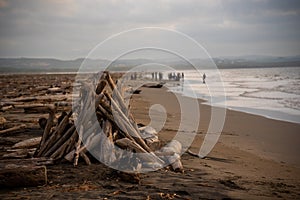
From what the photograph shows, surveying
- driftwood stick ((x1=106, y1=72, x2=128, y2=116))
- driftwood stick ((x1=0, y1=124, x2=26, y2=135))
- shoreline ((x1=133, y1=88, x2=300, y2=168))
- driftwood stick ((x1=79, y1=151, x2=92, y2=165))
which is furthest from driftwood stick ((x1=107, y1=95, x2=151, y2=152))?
driftwood stick ((x1=0, y1=124, x2=26, y2=135))

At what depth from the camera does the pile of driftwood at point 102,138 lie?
6.38 metres

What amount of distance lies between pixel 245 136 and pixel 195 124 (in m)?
2.52

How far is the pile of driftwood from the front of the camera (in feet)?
20.9

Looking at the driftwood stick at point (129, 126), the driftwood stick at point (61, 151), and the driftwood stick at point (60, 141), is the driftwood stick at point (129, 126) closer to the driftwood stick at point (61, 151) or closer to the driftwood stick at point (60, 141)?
the driftwood stick at point (60, 141)

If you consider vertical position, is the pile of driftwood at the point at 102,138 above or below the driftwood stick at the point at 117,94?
below

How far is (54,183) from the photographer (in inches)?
211

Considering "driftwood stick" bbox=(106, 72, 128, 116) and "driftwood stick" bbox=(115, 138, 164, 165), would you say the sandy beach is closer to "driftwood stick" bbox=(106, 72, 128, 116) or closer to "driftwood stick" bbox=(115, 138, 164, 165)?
"driftwood stick" bbox=(115, 138, 164, 165)

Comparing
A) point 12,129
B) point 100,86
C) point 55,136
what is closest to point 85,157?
point 55,136

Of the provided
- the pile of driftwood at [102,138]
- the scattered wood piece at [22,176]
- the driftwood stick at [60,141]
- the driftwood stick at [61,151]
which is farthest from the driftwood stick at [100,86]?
the scattered wood piece at [22,176]

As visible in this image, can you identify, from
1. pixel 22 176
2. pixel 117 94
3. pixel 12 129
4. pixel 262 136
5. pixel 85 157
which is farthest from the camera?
pixel 262 136

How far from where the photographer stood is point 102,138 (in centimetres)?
670

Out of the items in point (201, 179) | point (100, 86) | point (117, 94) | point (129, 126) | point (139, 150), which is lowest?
point (201, 179)

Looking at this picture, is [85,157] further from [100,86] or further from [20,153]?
[100,86]

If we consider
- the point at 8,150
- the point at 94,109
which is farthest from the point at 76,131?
the point at 8,150
